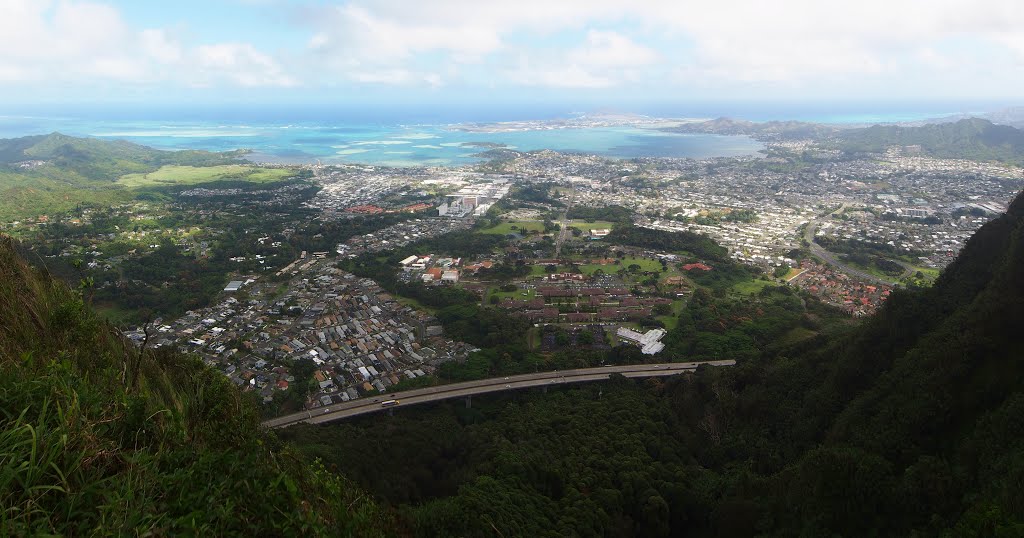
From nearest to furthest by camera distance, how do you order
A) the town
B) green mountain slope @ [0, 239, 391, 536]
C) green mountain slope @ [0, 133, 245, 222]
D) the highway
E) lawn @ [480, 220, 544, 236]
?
green mountain slope @ [0, 239, 391, 536] < the highway < the town < lawn @ [480, 220, 544, 236] < green mountain slope @ [0, 133, 245, 222]

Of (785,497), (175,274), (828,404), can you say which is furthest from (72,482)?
(175,274)

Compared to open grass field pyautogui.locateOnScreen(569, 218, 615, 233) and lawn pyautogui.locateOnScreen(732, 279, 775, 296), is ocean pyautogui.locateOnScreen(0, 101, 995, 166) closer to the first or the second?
open grass field pyautogui.locateOnScreen(569, 218, 615, 233)

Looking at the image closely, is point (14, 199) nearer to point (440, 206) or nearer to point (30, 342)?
point (440, 206)

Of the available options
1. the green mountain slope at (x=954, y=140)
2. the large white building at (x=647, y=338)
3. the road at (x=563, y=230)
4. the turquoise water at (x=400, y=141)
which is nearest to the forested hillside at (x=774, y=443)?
the large white building at (x=647, y=338)

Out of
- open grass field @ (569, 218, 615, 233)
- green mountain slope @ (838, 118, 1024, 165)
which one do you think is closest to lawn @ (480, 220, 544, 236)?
open grass field @ (569, 218, 615, 233)

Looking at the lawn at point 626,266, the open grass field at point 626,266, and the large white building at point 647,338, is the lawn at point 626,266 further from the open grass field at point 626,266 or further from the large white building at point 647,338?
the large white building at point 647,338

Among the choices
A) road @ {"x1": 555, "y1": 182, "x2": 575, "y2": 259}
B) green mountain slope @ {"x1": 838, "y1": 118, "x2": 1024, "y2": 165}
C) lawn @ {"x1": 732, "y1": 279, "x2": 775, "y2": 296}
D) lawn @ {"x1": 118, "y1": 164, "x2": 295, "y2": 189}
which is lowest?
lawn @ {"x1": 732, "y1": 279, "x2": 775, "y2": 296}
